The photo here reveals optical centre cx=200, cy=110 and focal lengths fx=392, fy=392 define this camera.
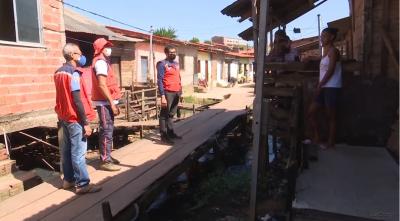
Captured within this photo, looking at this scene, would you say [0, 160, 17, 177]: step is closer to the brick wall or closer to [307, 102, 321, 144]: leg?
the brick wall

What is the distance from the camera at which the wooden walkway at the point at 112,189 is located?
3.79 m

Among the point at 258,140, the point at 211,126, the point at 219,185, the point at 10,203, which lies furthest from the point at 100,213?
the point at 211,126

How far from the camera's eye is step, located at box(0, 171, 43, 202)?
4.85m

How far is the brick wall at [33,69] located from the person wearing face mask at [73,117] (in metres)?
1.67

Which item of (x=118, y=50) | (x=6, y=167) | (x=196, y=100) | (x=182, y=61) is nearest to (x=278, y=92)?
(x=6, y=167)

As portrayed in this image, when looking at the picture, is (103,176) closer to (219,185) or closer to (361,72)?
(219,185)

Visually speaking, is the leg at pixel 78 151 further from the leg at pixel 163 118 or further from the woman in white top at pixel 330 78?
the woman in white top at pixel 330 78

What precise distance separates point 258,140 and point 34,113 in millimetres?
3735

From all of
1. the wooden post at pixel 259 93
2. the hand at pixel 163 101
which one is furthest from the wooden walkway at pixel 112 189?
the wooden post at pixel 259 93

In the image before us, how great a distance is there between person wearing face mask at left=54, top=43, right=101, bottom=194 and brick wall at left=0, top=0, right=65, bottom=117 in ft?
5.48

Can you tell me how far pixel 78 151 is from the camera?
420cm

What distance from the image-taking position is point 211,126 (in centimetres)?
846

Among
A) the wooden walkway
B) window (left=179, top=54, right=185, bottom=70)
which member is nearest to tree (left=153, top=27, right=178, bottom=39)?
window (left=179, top=54, right=185, bottom=70)

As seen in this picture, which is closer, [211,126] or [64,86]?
[64,86]
